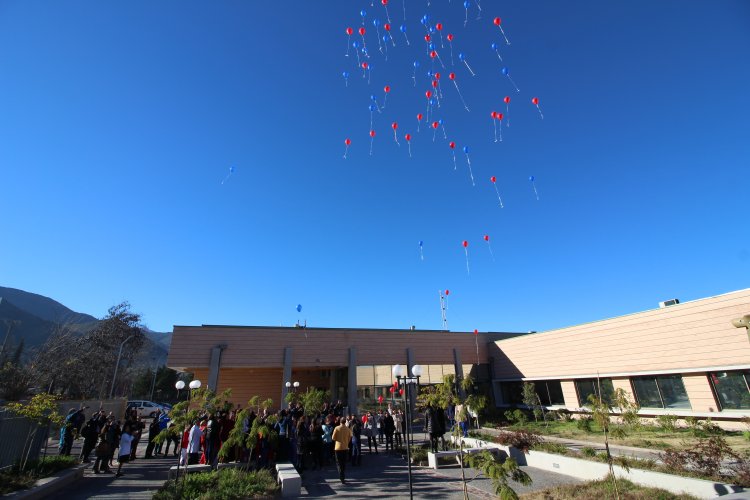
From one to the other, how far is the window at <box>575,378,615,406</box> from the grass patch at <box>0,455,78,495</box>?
927 inches

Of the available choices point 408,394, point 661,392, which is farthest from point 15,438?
point 661,392

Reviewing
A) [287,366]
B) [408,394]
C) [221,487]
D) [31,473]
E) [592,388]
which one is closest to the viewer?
[221,487]

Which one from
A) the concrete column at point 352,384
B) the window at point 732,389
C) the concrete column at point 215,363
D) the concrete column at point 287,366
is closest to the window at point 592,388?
the window at point 732,389

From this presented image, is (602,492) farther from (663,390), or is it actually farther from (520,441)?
(663,390)

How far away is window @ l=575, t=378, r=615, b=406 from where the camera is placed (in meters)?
20.8

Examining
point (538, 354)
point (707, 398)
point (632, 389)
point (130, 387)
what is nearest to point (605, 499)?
point (707, 398)

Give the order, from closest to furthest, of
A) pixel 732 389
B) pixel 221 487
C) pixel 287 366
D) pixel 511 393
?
pixel 221 487 < pixel 732 389 < pixel 287 366 < pixel 511 393

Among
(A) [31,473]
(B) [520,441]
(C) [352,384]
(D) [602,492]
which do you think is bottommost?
(D) [602,492]

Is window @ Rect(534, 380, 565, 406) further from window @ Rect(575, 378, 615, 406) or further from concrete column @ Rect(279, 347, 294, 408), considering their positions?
concrete column @ Rect(279, 347, 294, 408)

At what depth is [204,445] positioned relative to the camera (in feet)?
39.4

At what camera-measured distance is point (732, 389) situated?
15656 millimetres

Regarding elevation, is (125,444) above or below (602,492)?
above

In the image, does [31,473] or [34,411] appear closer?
[31,473]

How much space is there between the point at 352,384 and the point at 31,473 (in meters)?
17.6
